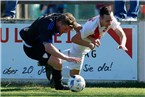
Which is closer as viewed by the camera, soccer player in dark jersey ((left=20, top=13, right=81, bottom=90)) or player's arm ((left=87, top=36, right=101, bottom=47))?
soccer player in dark jersey ((left=20, top=13, right=81, bottom=90))

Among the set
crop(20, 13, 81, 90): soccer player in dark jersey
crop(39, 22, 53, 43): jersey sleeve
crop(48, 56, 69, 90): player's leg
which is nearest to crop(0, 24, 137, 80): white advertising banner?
crop(20, 13, 81, 90): soccer player in dark jersey

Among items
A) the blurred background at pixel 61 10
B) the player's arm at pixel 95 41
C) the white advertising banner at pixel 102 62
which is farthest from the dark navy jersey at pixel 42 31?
the blurred background at pixel 61 10

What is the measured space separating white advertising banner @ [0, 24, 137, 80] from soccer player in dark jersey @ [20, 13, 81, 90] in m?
1.23

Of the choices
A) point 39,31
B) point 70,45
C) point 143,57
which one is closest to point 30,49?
point 39,31

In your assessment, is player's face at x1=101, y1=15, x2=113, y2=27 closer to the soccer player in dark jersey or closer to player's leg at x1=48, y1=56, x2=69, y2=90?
the soccer player in dark jersey

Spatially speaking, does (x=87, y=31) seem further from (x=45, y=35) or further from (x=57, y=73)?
(x=45, y=35)

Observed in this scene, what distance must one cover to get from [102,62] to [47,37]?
2512mm

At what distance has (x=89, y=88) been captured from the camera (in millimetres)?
13289

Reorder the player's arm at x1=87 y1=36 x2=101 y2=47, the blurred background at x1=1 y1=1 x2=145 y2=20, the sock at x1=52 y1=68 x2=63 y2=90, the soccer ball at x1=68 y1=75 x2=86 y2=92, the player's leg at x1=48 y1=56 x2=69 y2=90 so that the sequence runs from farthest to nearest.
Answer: the blurred background at x1=1 y1=1 x2=145 y2=20, the sock at x1=52 y1=68 x2=63 y2=90, the player's leg at x1=48 y1=56 x2=69 y2=90, the player's arm at x1=87 y1=36 x2=101 y2=47, the soccer ball at x1=68 y1=75 x2=86 y2=92

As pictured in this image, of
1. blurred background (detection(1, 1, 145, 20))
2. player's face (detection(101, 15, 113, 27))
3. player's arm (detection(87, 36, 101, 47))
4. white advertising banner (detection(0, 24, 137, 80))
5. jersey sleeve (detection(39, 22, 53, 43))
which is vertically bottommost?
white advertising banner (detection(0, 24, 137, 80))

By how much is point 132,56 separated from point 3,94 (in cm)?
324

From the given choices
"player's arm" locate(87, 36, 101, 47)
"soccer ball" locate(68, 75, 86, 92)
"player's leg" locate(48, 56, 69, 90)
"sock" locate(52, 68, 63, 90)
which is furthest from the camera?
"sock" locate(52, 68, 63, 90)

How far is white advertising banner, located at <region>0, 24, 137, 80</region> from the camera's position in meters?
14.1

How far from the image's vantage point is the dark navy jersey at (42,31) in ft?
39.1
